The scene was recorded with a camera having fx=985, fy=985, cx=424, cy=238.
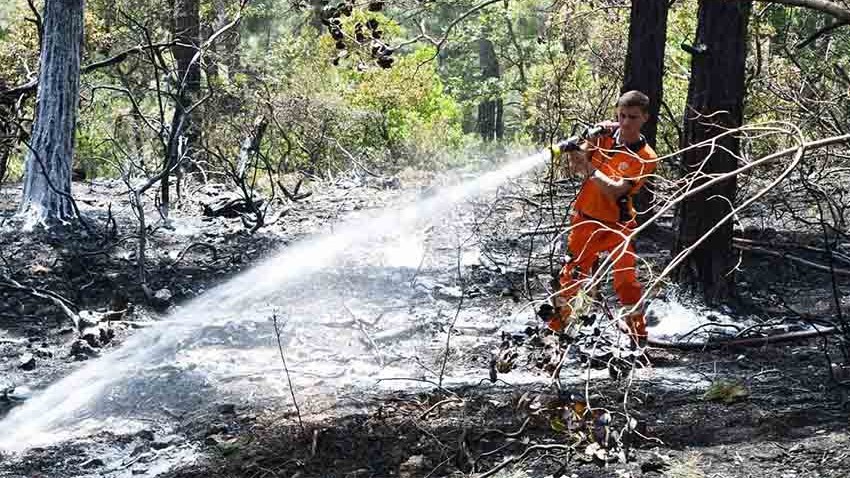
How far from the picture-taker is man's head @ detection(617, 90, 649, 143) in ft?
17.8

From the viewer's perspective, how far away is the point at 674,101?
47.7 feet

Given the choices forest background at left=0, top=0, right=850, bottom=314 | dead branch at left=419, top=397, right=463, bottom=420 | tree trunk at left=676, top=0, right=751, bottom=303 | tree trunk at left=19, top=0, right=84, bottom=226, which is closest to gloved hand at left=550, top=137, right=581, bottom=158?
forest background at left=0, top=0, right=850, bottom=314

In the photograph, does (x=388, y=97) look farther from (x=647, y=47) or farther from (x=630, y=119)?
(x=630, y=119)

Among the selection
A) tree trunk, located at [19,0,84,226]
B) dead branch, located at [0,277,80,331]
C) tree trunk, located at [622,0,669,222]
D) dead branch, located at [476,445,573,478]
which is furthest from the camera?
tree trunk, located at [19,0,84,226]

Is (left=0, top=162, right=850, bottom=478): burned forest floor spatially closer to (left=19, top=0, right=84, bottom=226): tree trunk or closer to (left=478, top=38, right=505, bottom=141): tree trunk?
(left=19, top=0, right=84, bottom=226): tree trunk

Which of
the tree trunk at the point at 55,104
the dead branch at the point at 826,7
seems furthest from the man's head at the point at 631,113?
the tree trunk at the point at 55,104

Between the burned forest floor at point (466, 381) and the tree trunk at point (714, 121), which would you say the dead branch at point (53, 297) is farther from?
the tree trunk at point (714, 121)

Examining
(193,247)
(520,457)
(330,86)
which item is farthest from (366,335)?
(330,86)

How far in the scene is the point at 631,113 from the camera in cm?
548

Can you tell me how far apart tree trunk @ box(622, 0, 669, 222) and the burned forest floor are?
4.23ft

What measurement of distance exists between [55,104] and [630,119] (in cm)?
656

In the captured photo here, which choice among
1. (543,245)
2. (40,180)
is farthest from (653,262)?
(40,180)

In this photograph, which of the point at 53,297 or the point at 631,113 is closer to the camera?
the point at 631,113

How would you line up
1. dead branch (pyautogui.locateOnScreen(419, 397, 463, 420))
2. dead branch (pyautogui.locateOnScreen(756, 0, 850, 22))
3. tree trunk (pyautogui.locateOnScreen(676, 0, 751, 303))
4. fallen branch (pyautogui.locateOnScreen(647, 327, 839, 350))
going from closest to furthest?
dead branch (pyautogui.locateOnScreen(756, 0, 850, 22)) < dead branch (pyautogui.locateOnScreen(419, 397, 463, 420)) < fallen branch (pyautogui.locateOnScreen(647, 327, 839, 350)) < tree trunk (pyautogui.locateOnScreen(676, 0, 751, 303))
